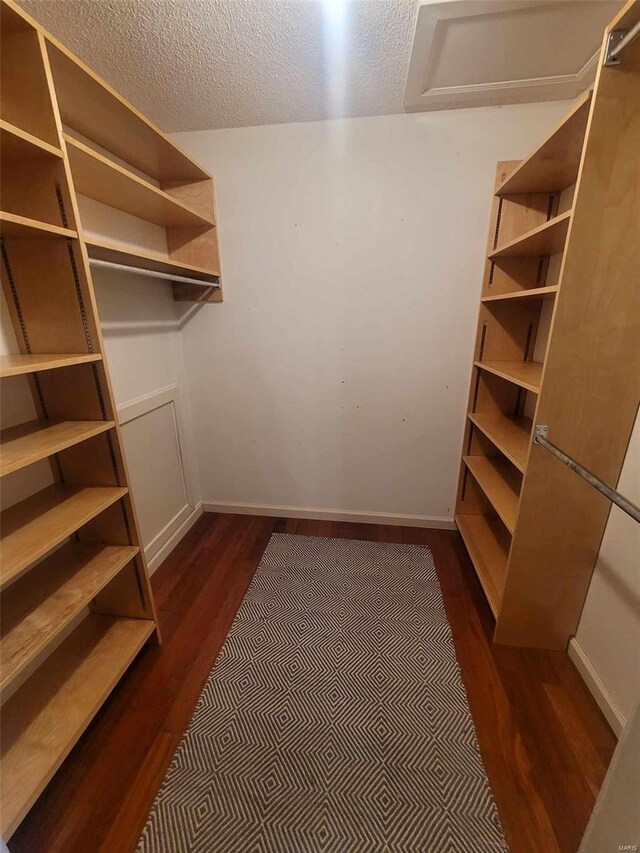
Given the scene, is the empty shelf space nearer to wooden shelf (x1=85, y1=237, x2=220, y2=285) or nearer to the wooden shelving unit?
wooden shelf (x1=85, y1=237, x2=220, y2=285)

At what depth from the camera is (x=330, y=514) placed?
2.41m

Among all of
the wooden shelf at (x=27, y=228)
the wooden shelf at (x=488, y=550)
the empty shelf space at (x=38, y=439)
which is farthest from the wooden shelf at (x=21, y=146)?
the wooden shelf at (x=488, y=550)

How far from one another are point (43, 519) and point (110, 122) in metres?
1.51

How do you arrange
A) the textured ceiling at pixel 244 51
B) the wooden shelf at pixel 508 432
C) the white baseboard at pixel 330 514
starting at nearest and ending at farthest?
the textured ceiling at pixel 244 51 < the wooden shelf at pixel 508 432 < the white baseboard at pixel 330 514

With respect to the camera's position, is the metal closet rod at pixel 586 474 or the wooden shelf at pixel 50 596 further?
the wooden shelf at pixel 50 596

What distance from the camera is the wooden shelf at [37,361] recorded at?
33.2 inches

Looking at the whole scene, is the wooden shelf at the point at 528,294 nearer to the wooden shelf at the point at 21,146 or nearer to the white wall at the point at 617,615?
the white wall at the point at 617,615

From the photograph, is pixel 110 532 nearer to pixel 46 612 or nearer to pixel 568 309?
pixel 46 612

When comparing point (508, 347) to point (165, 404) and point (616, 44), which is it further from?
point (165, 404)

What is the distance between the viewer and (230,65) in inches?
53.2

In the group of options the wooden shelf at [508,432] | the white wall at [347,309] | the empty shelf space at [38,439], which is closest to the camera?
the empty shelf space at [38,439]

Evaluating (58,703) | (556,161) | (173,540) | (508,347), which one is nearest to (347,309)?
(508,347)

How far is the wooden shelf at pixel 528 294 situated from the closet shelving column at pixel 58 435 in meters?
1.53

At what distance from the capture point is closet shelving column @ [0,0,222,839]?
923mm
